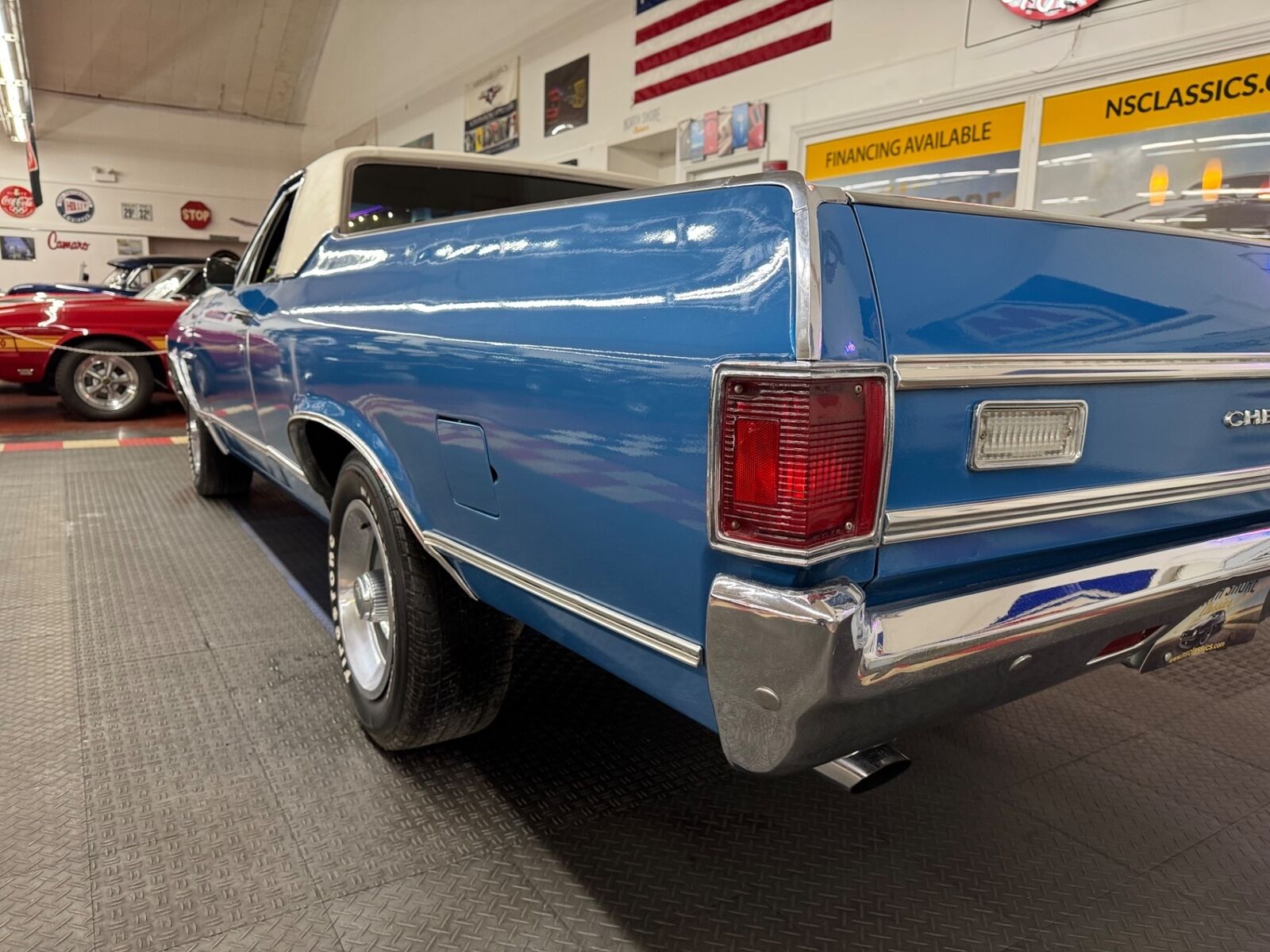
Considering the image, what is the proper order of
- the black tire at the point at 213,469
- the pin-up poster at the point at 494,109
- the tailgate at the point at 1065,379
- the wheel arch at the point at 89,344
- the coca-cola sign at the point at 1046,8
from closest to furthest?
the tailgate at the point at 1065,379 < the coca-cola sign at the point at 1046,8 < the black tire at the point at 213,469 < the wheel arch at the point at 89,344 < the pin-up poster at the point at 494,109

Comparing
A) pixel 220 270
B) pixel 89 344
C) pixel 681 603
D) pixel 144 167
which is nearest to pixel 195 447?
pixel 220 270

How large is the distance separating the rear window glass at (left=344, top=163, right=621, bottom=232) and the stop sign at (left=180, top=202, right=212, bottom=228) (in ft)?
63.1

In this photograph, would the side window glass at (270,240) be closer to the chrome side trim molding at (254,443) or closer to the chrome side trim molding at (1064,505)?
the chrome side trim molding at (254,443)

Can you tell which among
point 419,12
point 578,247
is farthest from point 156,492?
point 419,12

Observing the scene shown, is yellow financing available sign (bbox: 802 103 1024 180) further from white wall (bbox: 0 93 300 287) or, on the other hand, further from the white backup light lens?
white wall (bbox: 0 93 300 287)

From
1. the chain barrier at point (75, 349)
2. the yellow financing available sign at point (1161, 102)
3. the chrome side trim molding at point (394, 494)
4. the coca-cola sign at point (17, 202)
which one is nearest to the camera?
the chrome side trim molding at point (394, 494)

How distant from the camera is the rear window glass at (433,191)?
2830 mm

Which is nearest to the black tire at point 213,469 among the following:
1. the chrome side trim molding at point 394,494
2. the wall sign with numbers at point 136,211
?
the chrome side trim molding at point 394,494

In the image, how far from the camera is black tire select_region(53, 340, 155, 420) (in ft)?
25.5

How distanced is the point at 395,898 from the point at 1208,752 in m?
2.19

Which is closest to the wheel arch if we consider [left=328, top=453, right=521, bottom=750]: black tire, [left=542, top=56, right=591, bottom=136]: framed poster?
[left=542, top=56, right=591, bottom=136]: framed poster

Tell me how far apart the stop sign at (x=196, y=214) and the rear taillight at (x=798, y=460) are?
21516 mm

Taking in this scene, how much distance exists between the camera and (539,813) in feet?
6.53

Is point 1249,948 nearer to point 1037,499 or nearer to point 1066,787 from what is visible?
point 1066,787
